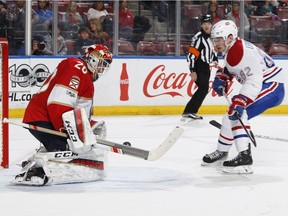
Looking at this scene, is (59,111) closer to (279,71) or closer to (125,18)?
(279,71)

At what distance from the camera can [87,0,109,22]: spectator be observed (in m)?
9.52

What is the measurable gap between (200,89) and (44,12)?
195 centimetres

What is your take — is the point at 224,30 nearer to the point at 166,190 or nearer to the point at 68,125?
the point at 166,190

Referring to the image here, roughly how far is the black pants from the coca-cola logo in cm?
69

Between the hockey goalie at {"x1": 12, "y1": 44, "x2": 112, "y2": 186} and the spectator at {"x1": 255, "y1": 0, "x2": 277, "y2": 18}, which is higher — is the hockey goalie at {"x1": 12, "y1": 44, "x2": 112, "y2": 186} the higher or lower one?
the lower one

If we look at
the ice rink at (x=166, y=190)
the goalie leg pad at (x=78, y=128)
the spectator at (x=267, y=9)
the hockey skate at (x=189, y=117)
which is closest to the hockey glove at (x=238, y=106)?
the ice rink at (x=166, y=190)

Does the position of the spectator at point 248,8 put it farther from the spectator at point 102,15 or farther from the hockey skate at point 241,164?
the hockey skate at point 241,164

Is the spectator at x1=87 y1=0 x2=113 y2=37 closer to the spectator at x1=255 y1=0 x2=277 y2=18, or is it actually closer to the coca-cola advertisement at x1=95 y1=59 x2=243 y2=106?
the coca-cola advertisement at x1=95 y1=59 x2=243 y2=106

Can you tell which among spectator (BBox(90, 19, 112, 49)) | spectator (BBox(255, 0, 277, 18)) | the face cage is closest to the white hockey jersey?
the face cage

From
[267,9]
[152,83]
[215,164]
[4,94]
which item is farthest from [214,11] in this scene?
[4,94]

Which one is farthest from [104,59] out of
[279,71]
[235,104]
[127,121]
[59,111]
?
[127,121]

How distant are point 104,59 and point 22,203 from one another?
1131 mm

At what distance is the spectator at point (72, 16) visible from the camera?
30.7 ft

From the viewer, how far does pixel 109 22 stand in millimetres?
9570
